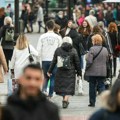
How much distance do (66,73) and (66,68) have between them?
0.12 meters

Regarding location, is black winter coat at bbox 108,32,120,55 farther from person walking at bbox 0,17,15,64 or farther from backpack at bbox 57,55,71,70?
backpack at bbox 57,55,71,70

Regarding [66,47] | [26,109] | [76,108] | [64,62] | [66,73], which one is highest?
[26,109]

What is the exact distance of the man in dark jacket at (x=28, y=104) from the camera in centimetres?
652

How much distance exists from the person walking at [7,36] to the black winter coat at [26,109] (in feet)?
48.9

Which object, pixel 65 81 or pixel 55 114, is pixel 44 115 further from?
pixel 65 81

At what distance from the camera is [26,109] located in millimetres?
6547

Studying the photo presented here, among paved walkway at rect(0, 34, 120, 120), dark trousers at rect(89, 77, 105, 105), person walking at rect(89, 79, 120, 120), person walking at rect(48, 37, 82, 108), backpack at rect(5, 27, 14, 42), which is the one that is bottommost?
paved walkway at rect(0, 34, 120, 120)

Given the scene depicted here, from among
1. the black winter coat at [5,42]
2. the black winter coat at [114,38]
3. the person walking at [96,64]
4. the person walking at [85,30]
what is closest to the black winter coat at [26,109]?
the person walking at [96,64]

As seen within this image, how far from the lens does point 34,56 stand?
15992 millimetres

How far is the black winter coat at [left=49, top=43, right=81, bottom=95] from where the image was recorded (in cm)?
1534

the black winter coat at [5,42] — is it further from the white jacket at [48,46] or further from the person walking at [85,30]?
the white jacket at [48,46]

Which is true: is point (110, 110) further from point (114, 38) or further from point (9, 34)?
point (114, 38)

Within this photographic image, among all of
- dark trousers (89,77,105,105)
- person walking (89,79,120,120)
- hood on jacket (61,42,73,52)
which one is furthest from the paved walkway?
person walking (89,79,120,120)

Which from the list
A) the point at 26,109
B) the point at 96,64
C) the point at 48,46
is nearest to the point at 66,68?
the point at 96,64
